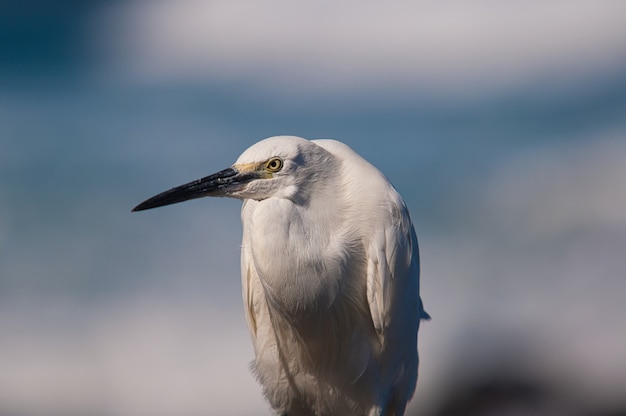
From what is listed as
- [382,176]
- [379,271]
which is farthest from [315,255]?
[382,176]

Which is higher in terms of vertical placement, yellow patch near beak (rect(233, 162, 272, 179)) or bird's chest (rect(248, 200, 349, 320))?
yellow patch near beak (rect(233, 162, 272, 179))

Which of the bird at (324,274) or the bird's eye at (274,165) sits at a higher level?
the bird's eye at (274,165)

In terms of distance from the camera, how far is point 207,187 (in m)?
3.48

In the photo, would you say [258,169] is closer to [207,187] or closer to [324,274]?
[207,187]

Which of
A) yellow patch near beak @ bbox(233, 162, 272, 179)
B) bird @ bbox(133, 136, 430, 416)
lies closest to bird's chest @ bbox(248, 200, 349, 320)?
bird @ bbox(133, 136, 430, 416)

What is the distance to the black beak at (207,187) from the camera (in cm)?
342

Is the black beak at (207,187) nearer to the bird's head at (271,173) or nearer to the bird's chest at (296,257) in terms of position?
the bird's head at (271,173)

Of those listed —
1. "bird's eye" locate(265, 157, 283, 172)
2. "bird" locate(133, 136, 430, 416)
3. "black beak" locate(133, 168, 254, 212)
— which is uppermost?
"bird's eye" locate(265, 157, 283, 172)

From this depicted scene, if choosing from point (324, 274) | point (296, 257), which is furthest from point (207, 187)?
point (324, 274)

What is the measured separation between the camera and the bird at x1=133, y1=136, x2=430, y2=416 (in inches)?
134

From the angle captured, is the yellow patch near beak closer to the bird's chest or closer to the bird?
the bird

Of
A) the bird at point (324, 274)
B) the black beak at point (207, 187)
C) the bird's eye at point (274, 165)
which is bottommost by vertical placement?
the bird at point (324, 274)

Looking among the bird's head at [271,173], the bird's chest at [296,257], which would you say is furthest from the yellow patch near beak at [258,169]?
the bird's chest at [296,257]

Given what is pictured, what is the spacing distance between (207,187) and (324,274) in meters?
0.68
